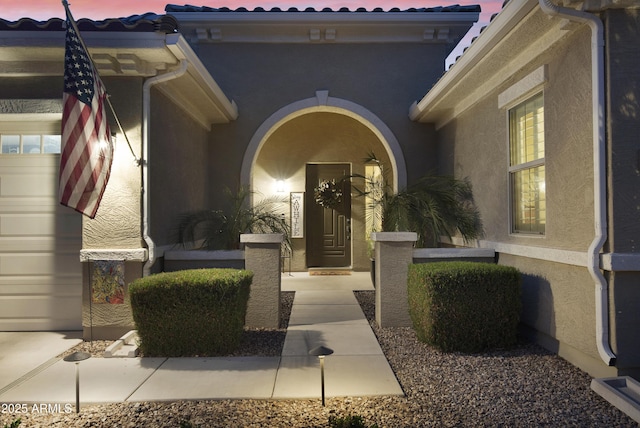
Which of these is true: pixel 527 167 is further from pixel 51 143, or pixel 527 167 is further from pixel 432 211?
pixel 51 143

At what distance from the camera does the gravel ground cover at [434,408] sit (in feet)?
9.77

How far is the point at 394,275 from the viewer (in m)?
5.49

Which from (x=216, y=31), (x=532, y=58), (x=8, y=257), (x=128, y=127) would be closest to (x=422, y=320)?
(x=532, y=58)

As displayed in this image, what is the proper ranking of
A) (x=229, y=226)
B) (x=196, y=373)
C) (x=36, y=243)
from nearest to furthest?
(x=196, y=373), (x=36, y=243), (x=229, y=226)

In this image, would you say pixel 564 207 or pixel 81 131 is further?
pixel 564 207

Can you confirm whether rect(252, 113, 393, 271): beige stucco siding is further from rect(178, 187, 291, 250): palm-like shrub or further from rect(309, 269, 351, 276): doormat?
rect(178, 187, 291, 250): palm-like shrub

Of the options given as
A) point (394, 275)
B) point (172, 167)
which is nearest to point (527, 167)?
point (394, 275)

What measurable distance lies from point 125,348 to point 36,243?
1902 mm

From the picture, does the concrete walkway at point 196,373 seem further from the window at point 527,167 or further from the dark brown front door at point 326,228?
the dark brown front door at point 326,228

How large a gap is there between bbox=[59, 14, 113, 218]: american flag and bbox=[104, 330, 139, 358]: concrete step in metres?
1.31

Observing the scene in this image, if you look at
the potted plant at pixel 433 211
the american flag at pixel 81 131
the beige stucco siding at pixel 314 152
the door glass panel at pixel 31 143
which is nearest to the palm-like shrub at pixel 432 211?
the potted plant at pixel 433 211

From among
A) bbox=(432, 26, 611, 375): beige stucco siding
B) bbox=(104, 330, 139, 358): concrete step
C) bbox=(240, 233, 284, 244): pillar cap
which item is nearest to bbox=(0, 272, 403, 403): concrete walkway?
bbox=(104, 330, 139, 358): concrete step

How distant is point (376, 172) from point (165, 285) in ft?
25.1

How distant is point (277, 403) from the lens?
3.27 m
